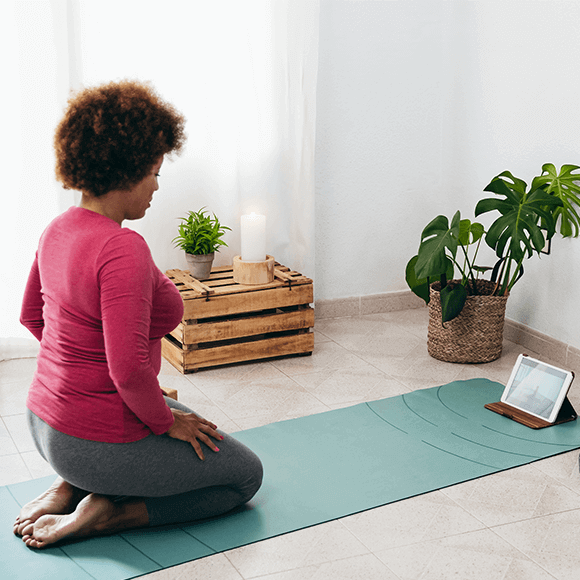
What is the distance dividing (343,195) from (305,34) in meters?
0.70

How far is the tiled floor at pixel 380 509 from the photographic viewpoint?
160 centimetres

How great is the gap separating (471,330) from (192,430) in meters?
1.42

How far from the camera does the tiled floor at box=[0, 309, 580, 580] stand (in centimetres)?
160

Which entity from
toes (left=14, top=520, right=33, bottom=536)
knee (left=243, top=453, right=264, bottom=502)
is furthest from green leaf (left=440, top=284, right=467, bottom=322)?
toes (left=14, top=520, right=33, bottom=536)

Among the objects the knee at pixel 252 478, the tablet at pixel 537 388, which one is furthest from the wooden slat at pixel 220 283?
the knee at pixel 252 478

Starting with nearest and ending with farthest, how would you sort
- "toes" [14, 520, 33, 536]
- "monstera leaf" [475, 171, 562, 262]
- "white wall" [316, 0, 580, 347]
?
"toes" [14, 520, 33, 536] → "monstera leaf" [475, 171, 562, 262] → "white wall" [316, 0, 580, 347]

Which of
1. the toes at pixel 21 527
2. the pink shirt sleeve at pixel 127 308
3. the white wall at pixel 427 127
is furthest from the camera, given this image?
the white wall at pixel 427 127

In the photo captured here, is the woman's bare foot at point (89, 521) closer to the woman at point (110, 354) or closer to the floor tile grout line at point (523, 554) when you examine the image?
the woman at point (110, 354)

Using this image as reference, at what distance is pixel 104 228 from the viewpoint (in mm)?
1464

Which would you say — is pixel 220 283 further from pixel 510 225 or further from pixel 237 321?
pixel 510 225

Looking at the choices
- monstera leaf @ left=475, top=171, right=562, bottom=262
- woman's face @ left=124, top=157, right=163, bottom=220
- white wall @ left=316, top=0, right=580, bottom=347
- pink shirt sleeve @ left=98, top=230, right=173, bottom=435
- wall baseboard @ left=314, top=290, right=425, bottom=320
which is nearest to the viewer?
pink shirt sleeve @ left=98, top=230, right=173, bottom=435

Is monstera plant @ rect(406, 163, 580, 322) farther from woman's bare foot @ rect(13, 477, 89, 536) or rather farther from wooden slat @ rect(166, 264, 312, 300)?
woman's bare foot @ rect(13, 477, 89, 536)

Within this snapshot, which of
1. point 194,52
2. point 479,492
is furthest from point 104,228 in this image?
Answer: point 194,52

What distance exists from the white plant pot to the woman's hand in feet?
3.77
